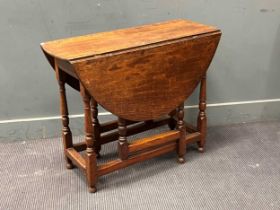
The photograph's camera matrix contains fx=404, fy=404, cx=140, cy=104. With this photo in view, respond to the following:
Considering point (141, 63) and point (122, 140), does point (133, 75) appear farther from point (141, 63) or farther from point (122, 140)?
point (122, 140)

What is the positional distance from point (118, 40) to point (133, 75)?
0.21 m

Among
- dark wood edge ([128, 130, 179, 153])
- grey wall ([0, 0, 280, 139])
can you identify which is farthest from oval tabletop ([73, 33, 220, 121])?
grey wall ([0, 0, 280, 139])

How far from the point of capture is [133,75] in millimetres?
1933

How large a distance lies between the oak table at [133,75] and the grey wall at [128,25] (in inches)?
12.0

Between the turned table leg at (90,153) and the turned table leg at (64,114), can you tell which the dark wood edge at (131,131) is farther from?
the turned table leg at (90,153)

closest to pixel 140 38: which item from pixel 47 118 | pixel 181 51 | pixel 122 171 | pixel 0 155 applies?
pixel 181 51

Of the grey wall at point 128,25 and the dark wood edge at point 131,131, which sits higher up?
the grey wall at point 128,25

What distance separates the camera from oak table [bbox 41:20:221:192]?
186cm

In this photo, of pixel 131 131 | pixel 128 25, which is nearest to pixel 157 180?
pixel 131 131

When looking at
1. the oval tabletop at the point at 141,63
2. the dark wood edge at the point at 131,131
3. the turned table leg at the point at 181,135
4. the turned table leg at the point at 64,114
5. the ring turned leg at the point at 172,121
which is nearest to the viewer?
the oval tabletop at the point at 141,63

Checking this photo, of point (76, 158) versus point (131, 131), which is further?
point (131, 131)

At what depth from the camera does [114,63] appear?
1.86 metres

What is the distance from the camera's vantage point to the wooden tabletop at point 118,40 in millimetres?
1857

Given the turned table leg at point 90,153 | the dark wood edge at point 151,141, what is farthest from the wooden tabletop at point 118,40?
the dark wood edge at point 151,141
